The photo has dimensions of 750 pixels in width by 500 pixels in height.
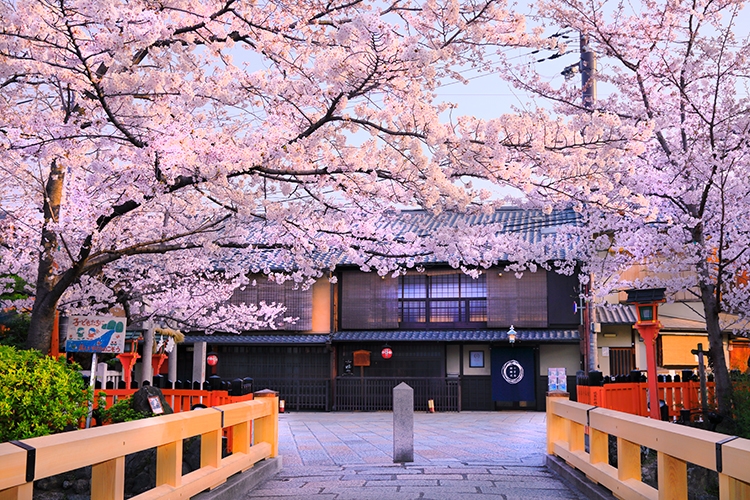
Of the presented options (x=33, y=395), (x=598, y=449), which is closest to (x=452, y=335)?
(x=598, y=449)

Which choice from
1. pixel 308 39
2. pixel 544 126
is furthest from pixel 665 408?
pixel 308 39

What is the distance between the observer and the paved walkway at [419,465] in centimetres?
764

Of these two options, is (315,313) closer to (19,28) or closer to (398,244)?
(398,244)

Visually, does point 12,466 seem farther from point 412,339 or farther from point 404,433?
point 412,339

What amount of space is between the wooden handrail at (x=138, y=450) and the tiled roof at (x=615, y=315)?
60.1ft

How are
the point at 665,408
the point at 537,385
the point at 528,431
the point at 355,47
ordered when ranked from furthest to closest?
the point at 537,385, the point at 528,431, the point at 665,408, the point at 355,47

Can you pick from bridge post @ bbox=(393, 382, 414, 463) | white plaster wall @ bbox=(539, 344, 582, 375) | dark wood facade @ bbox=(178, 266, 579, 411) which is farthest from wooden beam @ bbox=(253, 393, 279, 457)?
white plaster wall @ bbox=(539, 344, 582, 375)

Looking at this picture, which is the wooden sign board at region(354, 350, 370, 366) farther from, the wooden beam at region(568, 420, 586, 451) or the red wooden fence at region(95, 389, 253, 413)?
the wooden beam at region(568, 420, 586, 451)

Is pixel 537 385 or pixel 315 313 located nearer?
pixel 537 385

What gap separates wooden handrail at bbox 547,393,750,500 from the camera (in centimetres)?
409

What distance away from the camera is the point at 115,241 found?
39.3 ft

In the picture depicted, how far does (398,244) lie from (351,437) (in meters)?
5.39

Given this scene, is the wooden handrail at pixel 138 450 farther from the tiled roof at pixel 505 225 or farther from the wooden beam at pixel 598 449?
the tiled roof at pixel 505 225

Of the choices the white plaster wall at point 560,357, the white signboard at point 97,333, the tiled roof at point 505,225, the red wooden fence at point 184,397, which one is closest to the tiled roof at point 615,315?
the white plaster wall at point 560,357
